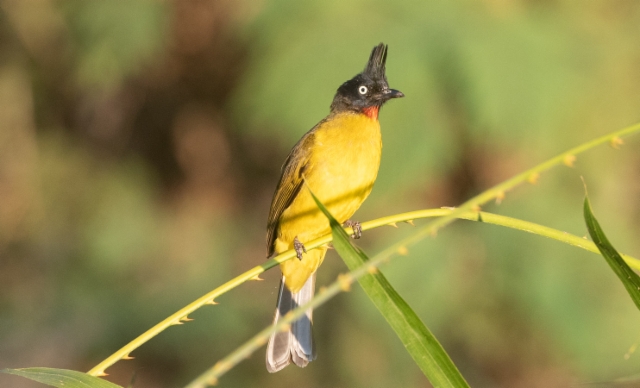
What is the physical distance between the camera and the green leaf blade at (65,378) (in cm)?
124

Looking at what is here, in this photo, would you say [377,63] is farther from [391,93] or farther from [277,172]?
[277,172]

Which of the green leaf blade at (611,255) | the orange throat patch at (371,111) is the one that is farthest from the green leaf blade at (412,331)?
the orange throat patch at (371,111)

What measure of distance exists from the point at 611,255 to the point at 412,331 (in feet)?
1.11

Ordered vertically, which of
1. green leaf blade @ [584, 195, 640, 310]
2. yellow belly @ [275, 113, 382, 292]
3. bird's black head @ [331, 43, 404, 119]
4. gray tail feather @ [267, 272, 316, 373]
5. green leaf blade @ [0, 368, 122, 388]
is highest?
bird's black head @ [331, 43, 404, 119]

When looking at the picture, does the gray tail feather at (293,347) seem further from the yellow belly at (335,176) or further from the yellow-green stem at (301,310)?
the yellow-green stem at (301,310)

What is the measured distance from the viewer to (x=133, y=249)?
4629 mm

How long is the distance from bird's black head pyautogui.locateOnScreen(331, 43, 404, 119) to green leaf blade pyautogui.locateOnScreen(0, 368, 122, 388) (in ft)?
6.45

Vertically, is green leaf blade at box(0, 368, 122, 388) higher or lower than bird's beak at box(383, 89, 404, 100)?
lower

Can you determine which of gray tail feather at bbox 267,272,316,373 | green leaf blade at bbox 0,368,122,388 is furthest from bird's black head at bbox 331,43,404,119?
green leaf blade at bbox 0,368,122,388

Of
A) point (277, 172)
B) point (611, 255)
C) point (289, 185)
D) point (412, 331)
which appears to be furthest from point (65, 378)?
point (277, 172)

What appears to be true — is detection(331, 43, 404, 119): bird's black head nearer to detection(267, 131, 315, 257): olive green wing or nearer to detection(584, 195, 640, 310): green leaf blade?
detection(267, 131, 315, 257): olive green wing

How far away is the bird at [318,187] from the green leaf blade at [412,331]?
1319 millimetres

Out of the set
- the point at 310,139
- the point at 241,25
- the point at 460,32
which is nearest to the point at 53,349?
the point at 241,25

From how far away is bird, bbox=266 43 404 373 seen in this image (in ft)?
8.72
